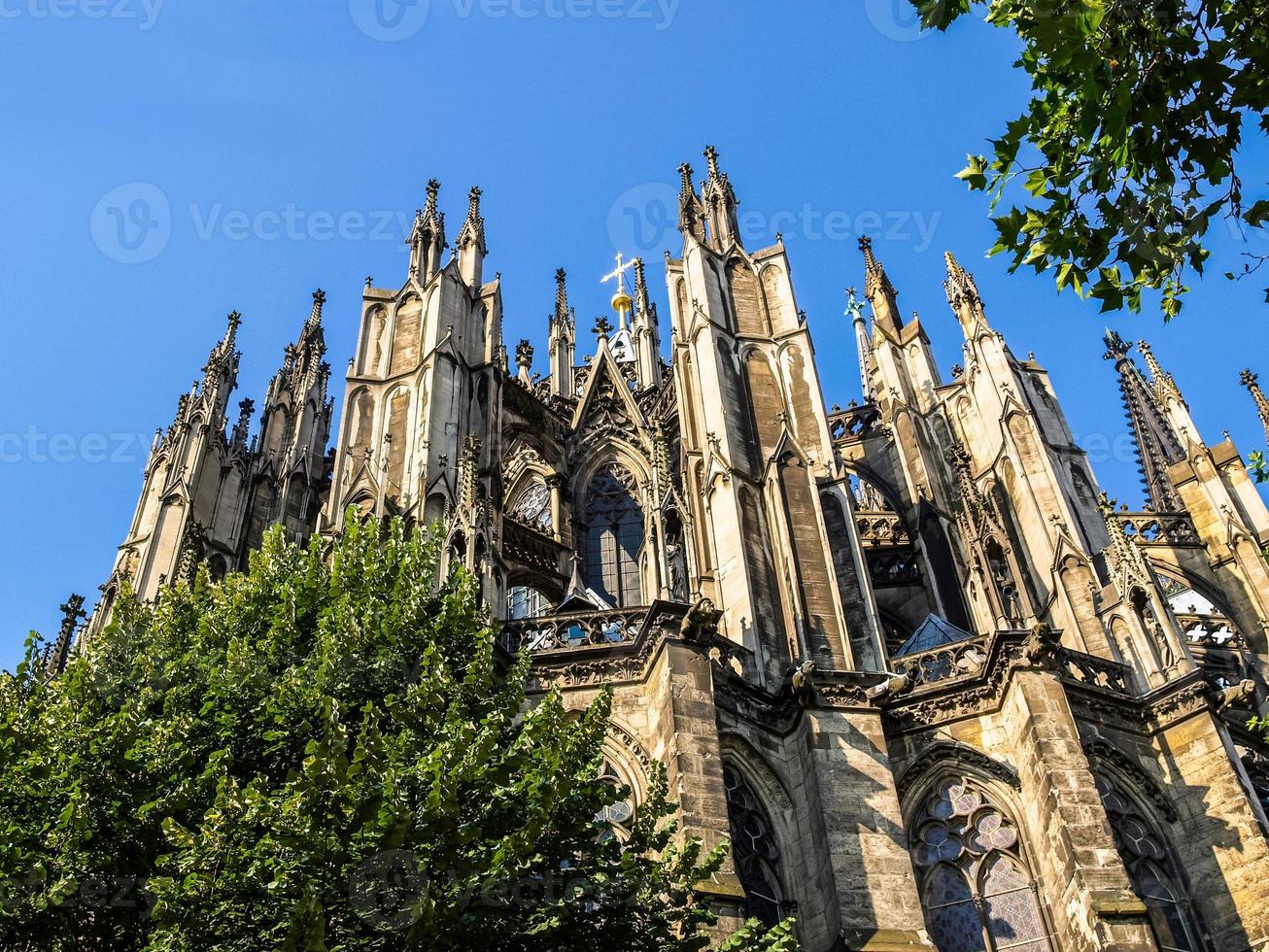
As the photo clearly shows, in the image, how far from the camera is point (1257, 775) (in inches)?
798

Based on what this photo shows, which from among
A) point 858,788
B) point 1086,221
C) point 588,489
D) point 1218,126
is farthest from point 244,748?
point 588,489

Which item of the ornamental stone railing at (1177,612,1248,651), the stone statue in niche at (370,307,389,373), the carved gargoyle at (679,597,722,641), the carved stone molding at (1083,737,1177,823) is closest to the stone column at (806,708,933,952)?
the carved gargoyle at (679,597,722,641)

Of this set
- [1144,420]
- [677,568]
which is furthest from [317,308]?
[1144,420]

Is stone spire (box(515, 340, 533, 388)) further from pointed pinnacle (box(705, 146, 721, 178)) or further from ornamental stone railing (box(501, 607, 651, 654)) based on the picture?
ornamental stone railing (box(501, 607, 651, 654))

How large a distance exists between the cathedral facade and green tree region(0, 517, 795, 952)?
10.2ft

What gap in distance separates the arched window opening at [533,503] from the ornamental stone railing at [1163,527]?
1423 cm

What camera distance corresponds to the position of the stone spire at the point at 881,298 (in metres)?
32.8

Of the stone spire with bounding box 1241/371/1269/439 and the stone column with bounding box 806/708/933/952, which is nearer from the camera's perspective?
the stone column with bounding box 806/708/933/952

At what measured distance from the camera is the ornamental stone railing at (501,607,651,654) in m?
18.8

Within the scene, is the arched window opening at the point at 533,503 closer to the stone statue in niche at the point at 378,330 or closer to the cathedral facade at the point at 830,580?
the cathedral facade at the point at 830,580

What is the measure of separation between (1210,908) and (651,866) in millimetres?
9642

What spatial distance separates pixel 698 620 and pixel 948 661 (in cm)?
501

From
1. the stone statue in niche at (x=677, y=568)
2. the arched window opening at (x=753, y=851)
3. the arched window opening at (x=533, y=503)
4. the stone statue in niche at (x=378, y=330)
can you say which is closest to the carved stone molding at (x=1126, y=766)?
the arched window opening at (x=753, y=851)

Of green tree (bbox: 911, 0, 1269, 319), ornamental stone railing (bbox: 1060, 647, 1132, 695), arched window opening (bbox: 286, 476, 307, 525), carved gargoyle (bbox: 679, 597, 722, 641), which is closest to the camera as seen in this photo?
green tree (bbox: 911, 0, 1269, 319)
